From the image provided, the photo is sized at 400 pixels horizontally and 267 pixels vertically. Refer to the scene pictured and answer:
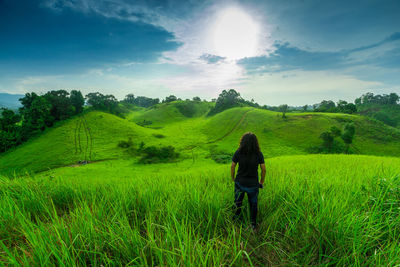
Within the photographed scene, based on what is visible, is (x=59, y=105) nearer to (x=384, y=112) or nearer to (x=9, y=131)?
(x=9, y=131)

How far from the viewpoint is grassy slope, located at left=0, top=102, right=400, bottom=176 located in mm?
53875

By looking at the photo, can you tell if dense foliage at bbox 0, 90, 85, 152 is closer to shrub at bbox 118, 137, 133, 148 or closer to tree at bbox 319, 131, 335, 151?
shrub at bbox 118, 137, 133, 148

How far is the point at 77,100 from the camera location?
83812mm

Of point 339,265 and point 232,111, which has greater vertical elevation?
point 232,111

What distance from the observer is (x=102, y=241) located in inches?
79.4

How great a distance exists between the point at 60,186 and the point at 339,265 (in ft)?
18.5

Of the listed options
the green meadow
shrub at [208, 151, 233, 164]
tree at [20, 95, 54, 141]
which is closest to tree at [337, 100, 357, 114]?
the green meadow

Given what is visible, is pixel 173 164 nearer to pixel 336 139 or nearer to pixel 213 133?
pixel 213 133

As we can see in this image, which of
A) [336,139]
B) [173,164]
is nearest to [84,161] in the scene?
[173,164]

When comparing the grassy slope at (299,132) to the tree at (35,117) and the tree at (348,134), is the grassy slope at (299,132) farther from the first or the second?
the tree at (35,117)

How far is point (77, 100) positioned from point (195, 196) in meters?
106

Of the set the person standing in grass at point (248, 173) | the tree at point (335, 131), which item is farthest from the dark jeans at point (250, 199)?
the tree at point (335, 131)

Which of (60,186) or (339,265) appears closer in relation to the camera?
(339,265)

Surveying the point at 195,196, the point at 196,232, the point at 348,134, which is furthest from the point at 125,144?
the point at 348,134
